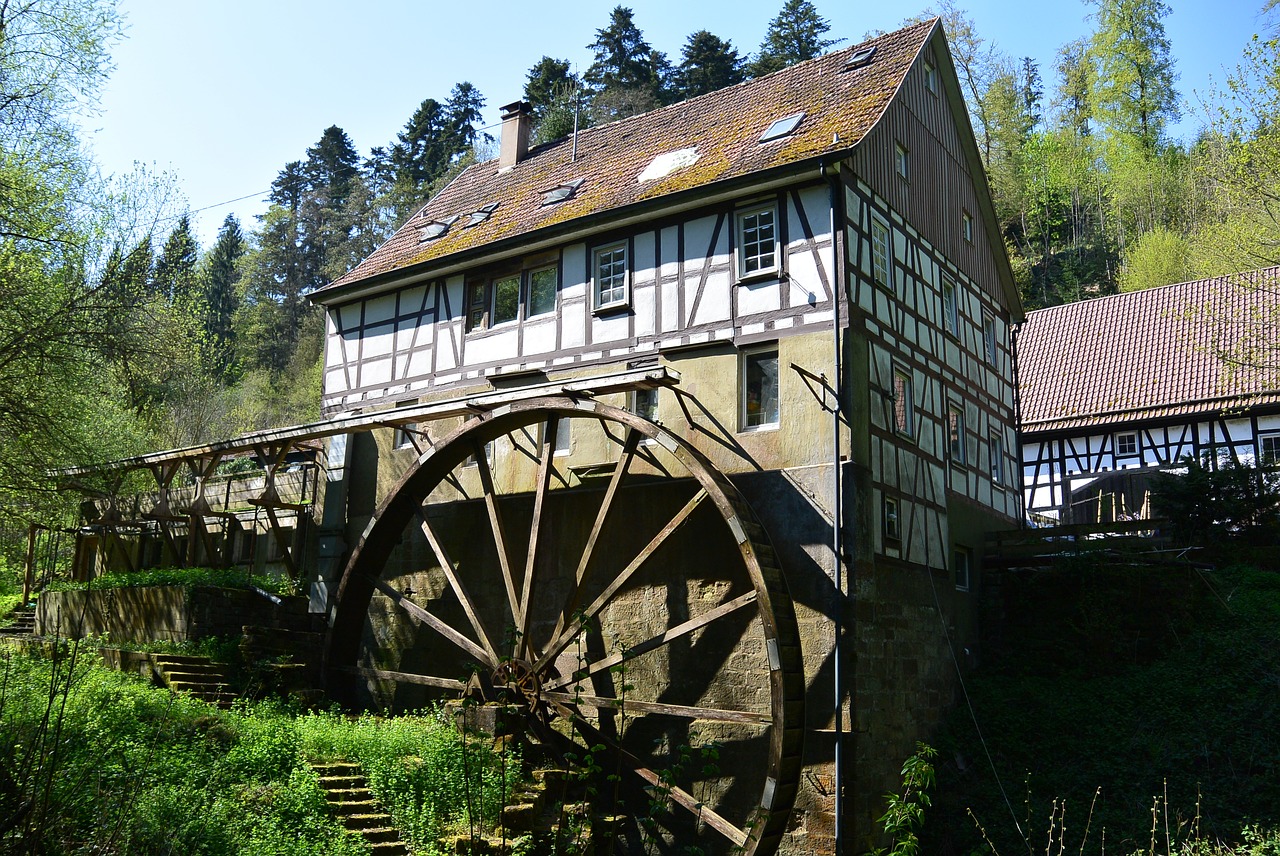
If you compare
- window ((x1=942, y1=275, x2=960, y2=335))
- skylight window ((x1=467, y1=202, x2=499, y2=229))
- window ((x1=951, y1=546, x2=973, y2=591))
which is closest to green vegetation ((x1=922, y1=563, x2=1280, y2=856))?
window ((x1=951, y1=546, x2=973, y2=591))

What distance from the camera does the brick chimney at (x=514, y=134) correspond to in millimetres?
21091

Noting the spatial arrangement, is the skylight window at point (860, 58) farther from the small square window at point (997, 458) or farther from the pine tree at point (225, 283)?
the pine tree at point (225, 283)

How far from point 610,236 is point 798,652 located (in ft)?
21.8

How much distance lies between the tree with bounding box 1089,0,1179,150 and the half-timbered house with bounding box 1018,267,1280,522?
57.1 feet

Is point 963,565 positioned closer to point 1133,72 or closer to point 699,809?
point 699,809

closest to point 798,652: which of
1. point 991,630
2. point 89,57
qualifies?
point 991,630

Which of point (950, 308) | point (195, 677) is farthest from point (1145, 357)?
point (195, 677)

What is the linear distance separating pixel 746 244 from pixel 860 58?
14.9 ft

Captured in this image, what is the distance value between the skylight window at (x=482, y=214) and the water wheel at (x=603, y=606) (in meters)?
4.34

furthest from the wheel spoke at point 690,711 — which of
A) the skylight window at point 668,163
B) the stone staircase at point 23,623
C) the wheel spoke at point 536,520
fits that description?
the stone staircase at point 23,623

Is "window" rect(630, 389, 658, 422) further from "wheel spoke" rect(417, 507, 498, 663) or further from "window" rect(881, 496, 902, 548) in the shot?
"wheel spoke" rect(417, 507, 498, 663)

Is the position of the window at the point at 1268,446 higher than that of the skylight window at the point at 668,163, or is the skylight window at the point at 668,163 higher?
the skylight window at the point at 668,163

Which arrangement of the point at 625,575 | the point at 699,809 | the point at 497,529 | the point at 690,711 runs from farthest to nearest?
the point at 497,529, the point at 625,575, the point at 690,711, the point at 699,809

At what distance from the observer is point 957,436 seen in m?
16.9
